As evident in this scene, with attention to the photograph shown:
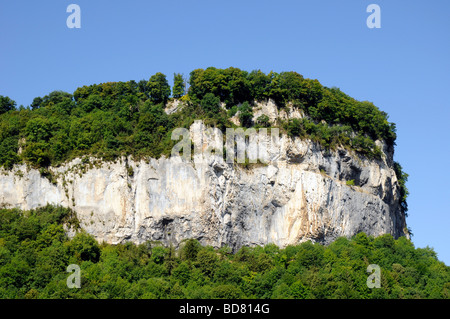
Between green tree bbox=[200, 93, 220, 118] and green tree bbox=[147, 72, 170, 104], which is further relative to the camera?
green tree bbox=[147, 72, 170, 104]

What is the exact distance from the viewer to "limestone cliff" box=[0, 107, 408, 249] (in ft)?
255

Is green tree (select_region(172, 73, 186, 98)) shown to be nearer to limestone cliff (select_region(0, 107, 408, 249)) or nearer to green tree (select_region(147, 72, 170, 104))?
green tree (select_region(147, 72, 170, 104))

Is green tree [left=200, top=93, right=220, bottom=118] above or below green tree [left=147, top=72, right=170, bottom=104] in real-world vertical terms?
below

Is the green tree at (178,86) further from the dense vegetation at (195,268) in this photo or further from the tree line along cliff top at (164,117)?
the dense vegetation at (195,268)

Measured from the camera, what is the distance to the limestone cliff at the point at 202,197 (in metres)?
77.8

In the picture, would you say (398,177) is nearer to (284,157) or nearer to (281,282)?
(284,157)

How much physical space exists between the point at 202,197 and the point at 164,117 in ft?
28.7

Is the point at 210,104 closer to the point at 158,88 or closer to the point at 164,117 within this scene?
the point at 164,117

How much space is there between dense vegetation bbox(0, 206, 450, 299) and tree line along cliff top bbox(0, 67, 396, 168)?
5744 millimetres

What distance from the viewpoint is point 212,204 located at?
77.9m

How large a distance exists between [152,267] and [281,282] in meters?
9.00

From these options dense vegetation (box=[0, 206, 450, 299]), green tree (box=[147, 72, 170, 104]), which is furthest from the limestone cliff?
green tree (box=[147, 72, 170, 104])

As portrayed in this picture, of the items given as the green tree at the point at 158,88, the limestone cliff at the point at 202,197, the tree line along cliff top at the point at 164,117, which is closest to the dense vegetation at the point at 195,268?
the limestone cliff at the point at 202,197

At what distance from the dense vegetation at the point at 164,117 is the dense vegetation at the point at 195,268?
5.96 m
